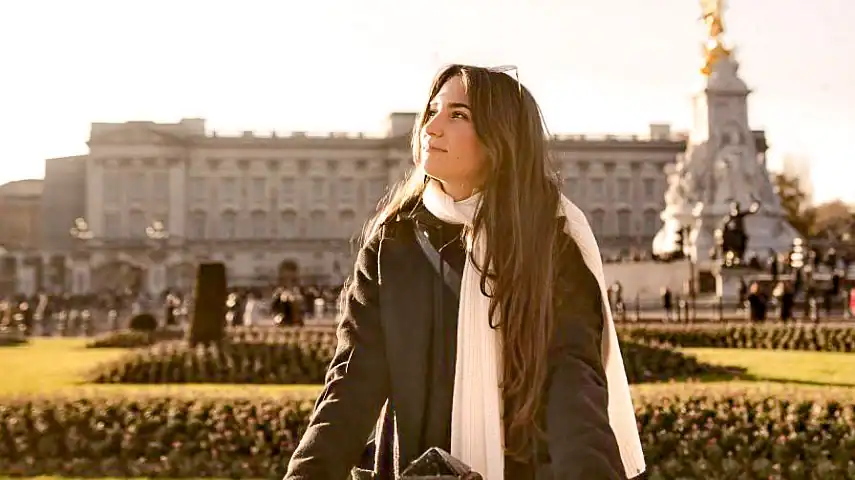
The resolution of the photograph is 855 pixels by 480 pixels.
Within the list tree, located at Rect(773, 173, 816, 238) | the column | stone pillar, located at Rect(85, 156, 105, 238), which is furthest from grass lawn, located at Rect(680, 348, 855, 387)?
stone pillar, located at Rect(85, 156, 105, 238)

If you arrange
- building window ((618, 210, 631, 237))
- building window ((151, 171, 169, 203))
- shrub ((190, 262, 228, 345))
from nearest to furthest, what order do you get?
shrub ((190, 262, 228, 345)) → building window ((151, 171, 169, 203)) → building window ((618, 210, 631, 237))

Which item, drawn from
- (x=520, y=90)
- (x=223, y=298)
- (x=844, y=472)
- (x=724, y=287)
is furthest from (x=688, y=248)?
(x=520, y=90)

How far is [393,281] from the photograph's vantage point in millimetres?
2682

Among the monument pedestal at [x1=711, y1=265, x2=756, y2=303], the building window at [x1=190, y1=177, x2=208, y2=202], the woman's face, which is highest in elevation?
the building window at [x1=190, y1=177, x2=208, y2=202]

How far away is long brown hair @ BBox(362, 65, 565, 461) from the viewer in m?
2.55

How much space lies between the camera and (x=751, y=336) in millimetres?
22031

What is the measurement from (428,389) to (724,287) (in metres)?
36.1

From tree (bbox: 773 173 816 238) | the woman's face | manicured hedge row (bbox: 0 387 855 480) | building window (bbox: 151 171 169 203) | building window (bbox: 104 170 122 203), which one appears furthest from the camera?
building window (bbox: 151 171 169 203)

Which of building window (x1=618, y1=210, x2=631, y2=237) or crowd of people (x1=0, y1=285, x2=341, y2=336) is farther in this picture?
building window (x1=618, y1=210, x2=631, y2=237)

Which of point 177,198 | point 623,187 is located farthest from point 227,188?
point 623,187

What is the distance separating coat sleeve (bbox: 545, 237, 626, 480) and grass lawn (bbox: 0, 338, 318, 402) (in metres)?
8.46

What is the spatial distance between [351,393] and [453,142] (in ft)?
2.16

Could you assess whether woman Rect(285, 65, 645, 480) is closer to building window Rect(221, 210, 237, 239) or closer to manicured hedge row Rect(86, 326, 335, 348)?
manicured hedge row Rect(86, 326, 335, 348)

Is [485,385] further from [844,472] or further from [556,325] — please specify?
[844,472]
